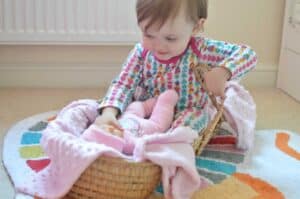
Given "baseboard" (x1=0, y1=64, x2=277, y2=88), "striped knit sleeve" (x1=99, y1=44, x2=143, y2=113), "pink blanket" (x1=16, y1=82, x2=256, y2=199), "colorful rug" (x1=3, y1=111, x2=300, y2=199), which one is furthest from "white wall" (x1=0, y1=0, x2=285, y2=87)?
"pink blanket" (x1=16, y1=82, x2=256, y2=199)

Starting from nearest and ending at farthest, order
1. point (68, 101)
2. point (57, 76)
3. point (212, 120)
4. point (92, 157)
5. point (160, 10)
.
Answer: point (92, 157)
point (160, 10)
point (212, 120)
point (68, 101)
point (57, 76)

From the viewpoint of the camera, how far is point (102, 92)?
1.81 meters

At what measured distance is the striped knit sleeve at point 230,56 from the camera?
114 cm

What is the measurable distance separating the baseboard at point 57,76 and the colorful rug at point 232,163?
18.1 inches

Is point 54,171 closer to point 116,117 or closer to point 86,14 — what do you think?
point 116,117

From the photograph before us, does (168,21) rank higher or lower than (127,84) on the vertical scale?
higher

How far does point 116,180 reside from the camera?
35.2 inches

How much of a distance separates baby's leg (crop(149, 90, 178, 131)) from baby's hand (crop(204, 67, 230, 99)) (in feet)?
0.30

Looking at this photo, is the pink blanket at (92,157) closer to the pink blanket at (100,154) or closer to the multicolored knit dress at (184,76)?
the pink blanket at (100,154)

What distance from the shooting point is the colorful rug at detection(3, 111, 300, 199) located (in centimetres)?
104

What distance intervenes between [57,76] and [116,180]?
102cm

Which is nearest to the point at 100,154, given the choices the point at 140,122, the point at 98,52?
the point at 140,122

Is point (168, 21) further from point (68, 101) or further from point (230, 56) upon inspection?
point (68, 101)

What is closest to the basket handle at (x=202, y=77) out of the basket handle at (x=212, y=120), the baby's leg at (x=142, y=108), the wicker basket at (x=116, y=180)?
the basket handle at (x=212, y=120)
